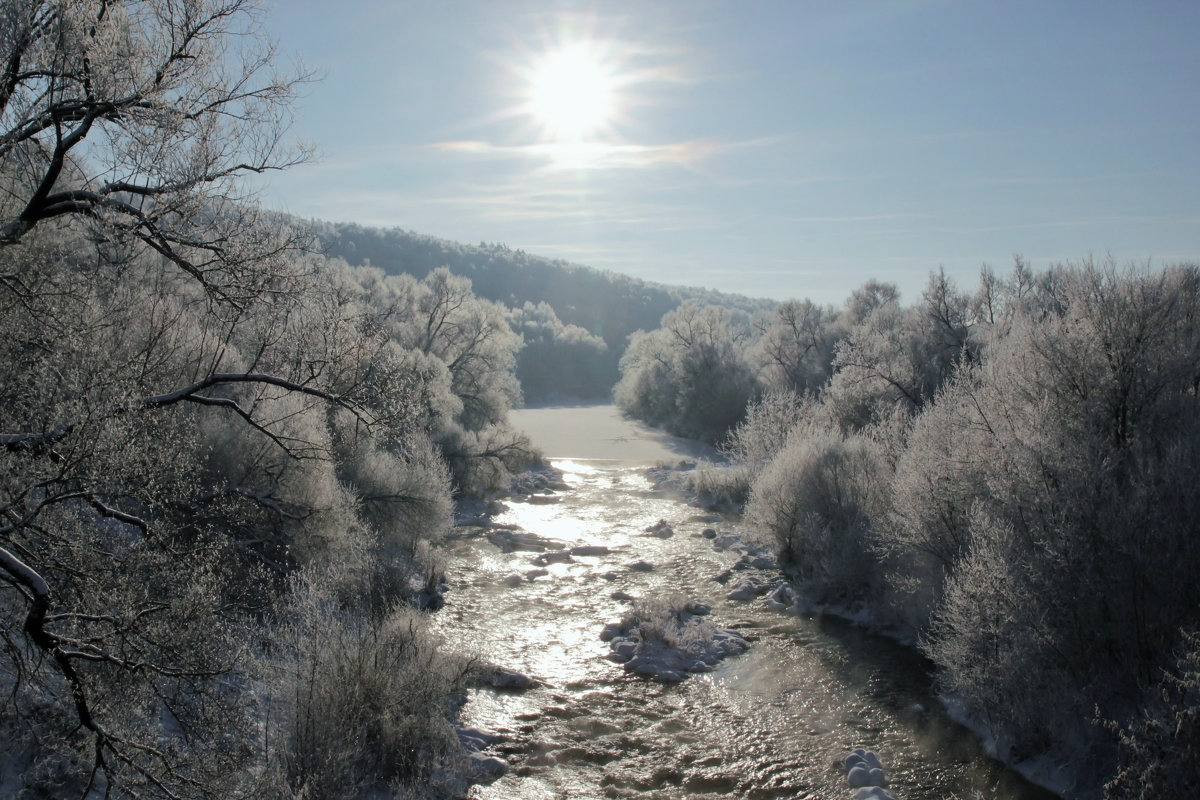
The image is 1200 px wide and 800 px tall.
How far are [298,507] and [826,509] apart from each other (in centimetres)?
1017

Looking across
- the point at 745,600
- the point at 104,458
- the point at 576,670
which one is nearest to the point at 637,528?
the point at 745,600

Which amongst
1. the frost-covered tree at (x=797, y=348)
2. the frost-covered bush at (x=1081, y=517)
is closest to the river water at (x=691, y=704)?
the frost-covered bush at (x=1081, y=517)

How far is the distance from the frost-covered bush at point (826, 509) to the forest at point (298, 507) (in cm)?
7

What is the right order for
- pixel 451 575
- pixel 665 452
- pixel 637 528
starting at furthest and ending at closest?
pixel 665 452 → pixel 637 528 → pixel 451 575

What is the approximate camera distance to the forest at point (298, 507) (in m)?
4.56

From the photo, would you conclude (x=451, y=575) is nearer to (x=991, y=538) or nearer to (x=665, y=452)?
(x=991, y=538)

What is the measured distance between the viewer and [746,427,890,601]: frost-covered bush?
13.4m

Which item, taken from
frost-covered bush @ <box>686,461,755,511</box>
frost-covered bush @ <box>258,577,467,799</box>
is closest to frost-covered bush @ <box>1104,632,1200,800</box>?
frost-covered bush @ <box>258,577,467,799</box>

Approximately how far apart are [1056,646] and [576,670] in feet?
20.0

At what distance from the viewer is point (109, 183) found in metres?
5.38

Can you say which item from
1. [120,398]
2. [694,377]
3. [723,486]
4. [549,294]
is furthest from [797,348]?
[549,294]

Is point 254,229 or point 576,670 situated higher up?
point 254,229

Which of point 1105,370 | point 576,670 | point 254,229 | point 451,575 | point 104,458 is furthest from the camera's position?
point 451,575

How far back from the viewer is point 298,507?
998 cm
